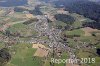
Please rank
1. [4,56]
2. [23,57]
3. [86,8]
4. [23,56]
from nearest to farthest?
[4,56] → [23,57] → [23,56] → [86,8]

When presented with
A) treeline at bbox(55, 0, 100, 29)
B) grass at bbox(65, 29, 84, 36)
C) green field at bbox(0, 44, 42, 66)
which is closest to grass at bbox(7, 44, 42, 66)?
green field at bbox(0, 44, 42, 66)

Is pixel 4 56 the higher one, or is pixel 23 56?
pixel 4 56

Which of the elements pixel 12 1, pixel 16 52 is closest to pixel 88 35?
pixel 16 52

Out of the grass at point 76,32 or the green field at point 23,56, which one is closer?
the green field at point 23,56

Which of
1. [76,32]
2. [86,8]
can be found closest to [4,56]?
[76,32]

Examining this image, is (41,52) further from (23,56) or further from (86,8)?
(86,8)

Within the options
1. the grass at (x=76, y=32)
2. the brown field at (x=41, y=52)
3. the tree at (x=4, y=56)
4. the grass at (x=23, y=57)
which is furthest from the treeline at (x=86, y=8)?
the tree at (x=4, y=56)

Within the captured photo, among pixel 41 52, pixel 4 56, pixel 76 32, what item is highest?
pixel 4 56

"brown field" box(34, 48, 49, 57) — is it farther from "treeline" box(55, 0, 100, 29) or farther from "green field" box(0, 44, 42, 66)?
"treeline" box(55, 0, 100, 29)

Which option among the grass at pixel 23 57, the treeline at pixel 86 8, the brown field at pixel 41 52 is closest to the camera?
the grass at pixel 23 57

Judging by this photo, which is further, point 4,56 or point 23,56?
point 23,56

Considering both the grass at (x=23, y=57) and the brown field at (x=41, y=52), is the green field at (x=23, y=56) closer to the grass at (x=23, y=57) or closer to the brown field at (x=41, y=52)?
the grass at (x=23, y=57)

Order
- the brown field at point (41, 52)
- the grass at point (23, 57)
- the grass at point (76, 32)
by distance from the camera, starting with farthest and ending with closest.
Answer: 1. the grass at point (76, 32)
2. the brown field at point (41, 52)
3. the grass at point (23, 57)
